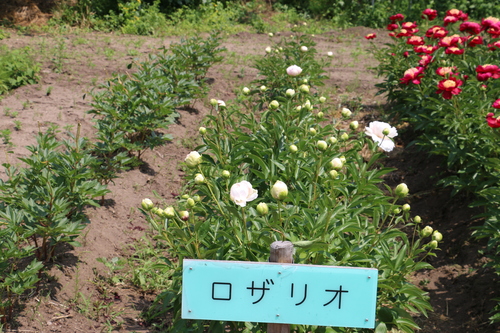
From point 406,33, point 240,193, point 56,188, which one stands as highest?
point 240,193

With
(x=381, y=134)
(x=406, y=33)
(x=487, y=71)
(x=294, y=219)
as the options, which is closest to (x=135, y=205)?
(x=294, y=219)

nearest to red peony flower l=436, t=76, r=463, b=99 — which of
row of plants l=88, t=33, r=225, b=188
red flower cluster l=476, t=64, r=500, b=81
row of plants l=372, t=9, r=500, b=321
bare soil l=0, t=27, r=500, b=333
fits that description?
row of plants l=372, t=9, r=500, b=321

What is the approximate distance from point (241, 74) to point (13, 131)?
3226 mm

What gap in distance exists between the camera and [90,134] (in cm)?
457

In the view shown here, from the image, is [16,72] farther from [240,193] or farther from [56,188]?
[240,193]

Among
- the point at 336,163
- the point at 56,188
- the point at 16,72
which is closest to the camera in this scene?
the point at 336,163

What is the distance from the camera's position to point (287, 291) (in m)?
1.52

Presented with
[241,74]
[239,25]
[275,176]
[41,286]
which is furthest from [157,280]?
[239,25]

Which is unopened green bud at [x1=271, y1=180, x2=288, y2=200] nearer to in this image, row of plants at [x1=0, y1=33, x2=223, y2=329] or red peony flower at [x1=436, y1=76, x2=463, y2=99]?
row of plants at [x1=0, y1=33, x2=223, y2=329]

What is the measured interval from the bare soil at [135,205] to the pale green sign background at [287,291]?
1.28m

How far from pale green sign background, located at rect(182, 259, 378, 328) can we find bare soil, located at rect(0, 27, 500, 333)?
4.20 feet

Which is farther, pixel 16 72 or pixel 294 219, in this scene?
pixel 16 72

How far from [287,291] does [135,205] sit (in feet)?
7.83

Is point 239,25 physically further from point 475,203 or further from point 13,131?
point 475,203
